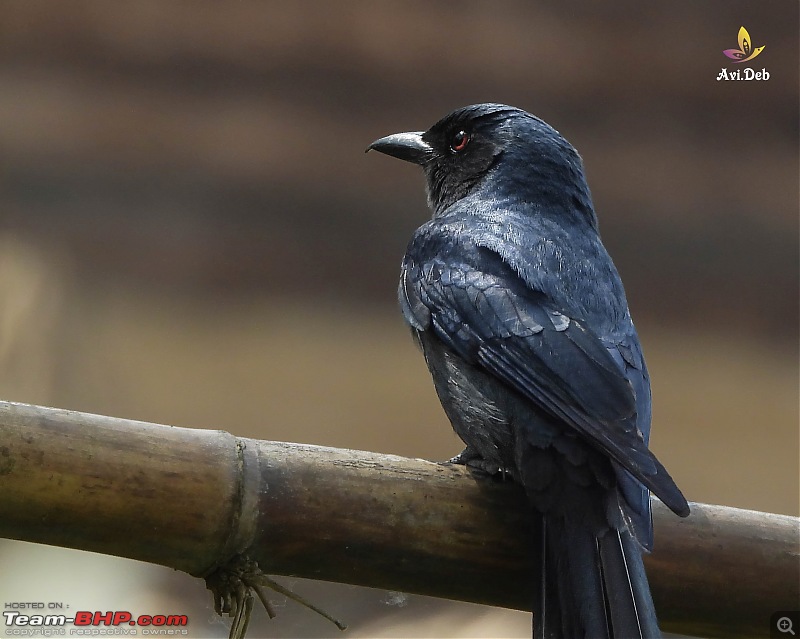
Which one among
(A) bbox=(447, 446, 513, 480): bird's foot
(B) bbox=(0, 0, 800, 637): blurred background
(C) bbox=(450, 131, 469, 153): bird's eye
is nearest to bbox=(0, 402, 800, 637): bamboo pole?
(A) bbox=(447, 446, 513, 480): bird's foot

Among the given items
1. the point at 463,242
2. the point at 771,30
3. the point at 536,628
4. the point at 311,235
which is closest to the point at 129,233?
the point at 311,235

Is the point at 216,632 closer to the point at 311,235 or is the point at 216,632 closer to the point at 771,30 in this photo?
the point at 311,235

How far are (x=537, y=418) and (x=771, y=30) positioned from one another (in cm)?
293

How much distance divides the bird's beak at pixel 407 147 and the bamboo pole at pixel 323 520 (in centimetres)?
147

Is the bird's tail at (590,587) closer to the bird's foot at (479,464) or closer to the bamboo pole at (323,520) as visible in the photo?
the bamboo pole at (323,520)

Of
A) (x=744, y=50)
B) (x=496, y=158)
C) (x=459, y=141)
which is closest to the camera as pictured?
(x=496, y=158)

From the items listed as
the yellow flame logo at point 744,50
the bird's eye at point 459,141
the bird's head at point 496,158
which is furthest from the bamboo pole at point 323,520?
the yellow flame logo at point 744,50

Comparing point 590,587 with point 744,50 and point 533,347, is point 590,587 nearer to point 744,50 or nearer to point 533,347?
point 533,347

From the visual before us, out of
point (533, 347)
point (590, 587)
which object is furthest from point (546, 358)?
point (590, 587)

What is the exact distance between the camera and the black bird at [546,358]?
217cm

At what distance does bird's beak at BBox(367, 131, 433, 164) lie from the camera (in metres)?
3.61

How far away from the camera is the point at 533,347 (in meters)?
2.49

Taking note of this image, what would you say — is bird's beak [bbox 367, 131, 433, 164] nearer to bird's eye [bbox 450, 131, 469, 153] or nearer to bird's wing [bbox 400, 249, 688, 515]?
bird's eye [bbox 450, 131, 469, 153]

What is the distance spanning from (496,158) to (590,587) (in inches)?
62.8
